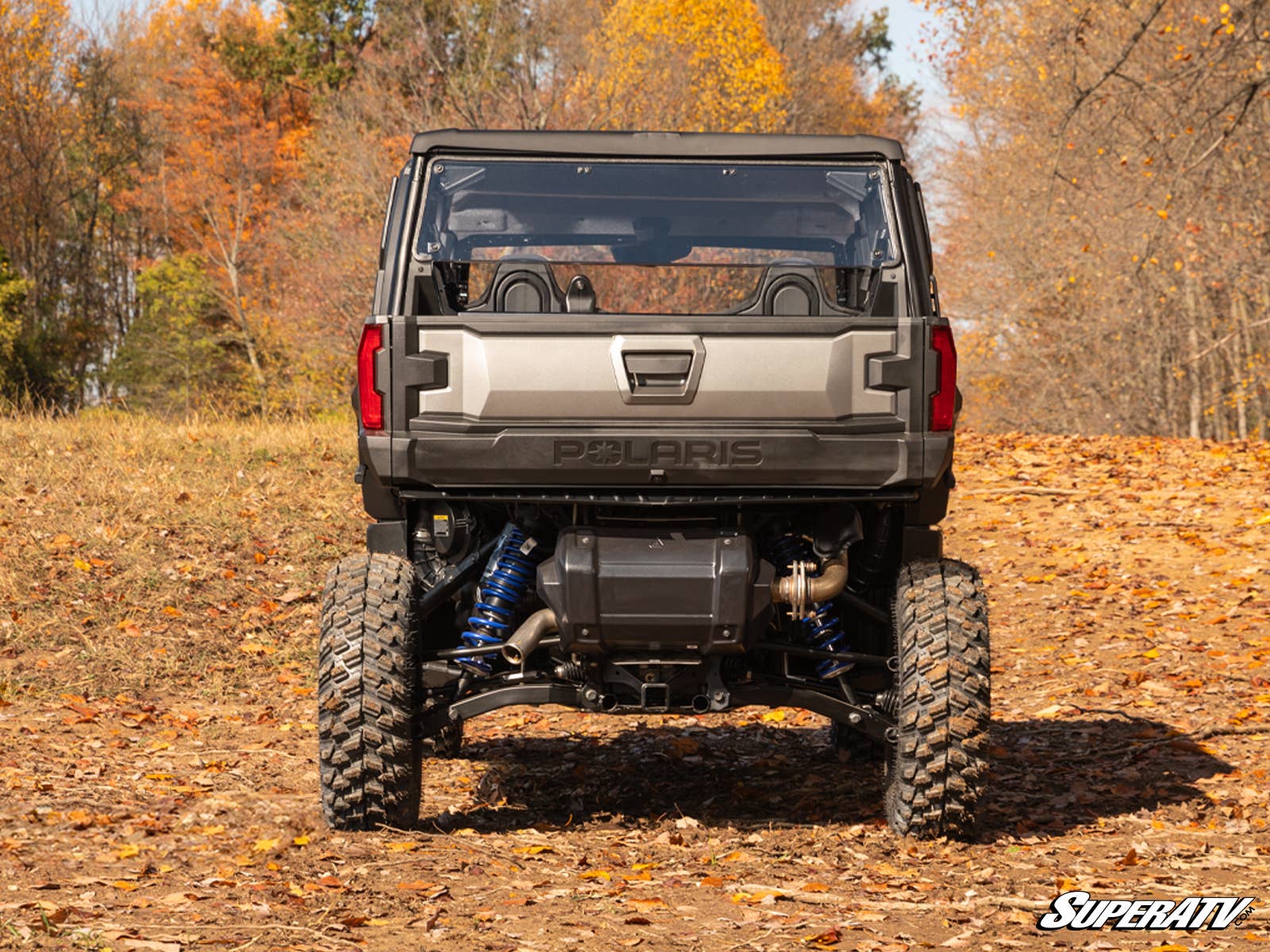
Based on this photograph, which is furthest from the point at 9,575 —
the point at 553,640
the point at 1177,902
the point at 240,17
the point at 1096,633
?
the point at 240,17

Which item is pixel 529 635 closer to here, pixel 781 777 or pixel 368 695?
pixel 368 695

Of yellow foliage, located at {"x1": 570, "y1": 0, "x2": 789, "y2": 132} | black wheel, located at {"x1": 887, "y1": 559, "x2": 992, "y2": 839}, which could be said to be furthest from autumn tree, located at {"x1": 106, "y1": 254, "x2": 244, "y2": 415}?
black wheel, located at {"x1": 887, "y1": 559, "x2": 992, "y2": 839}

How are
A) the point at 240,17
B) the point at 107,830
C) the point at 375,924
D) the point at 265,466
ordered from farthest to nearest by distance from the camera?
the point at 240,17 < the point at 265,466 < the point at 107,830 < the point at 375,924

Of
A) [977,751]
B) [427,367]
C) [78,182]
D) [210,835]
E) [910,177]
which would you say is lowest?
[210,835]

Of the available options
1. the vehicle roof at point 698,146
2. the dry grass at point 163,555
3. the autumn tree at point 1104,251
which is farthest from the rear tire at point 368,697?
the autumn tree at point 1104,251

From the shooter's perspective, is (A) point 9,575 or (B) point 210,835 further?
(A) point 9,575

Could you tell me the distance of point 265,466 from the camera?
12.8 metres

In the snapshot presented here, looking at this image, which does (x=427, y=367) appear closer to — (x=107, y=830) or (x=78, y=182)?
(x=107, y=830)

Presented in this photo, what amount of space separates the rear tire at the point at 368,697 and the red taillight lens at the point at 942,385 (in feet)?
6.32

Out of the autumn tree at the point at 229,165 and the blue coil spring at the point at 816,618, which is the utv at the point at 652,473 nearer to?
the blue coil spring at the point at 816,618

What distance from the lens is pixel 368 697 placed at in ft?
17.2

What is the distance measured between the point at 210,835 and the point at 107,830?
1.18 feet

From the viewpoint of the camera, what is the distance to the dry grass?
9.00 m

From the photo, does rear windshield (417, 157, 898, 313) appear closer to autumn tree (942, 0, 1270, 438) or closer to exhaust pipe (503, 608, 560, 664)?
exhaust pipe (503, 608, 560, 664)
